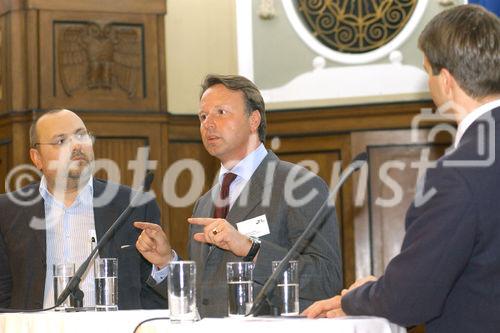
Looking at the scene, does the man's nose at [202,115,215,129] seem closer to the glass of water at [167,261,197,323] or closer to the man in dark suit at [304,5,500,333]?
the glass of water at [167,261,197,323]

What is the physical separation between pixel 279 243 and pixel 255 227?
0.11m

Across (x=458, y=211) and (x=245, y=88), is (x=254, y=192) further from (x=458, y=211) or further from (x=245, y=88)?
(x=458, y=211)

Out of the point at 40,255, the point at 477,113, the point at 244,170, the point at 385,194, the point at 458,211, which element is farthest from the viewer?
the point at 385,194

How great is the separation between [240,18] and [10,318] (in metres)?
5.17

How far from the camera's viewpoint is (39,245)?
3982mm

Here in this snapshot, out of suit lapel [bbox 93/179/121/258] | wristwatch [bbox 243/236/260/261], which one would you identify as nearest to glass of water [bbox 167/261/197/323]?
wristwatch [bbox 243/236/260/261]

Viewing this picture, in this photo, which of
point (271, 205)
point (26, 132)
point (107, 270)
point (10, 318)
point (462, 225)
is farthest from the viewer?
point (26, 132)

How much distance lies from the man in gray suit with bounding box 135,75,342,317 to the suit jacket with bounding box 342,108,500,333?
80 cm

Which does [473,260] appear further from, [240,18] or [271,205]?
[240,18]

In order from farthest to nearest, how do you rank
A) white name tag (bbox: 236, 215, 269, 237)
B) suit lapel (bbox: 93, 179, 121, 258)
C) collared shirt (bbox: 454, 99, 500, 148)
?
suit lapel (bbox: 93, 179, 121, 258), white name tag (bbox: 236, 215, 269, 237), collared shirt (bbox: 454, 99, 500, 148)

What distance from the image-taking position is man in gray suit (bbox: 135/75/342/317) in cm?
320

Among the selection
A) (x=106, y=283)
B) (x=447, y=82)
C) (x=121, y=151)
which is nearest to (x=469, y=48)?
(x=447, y=82)

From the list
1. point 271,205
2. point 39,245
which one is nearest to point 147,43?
point 39,245

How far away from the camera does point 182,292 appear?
103 inches
